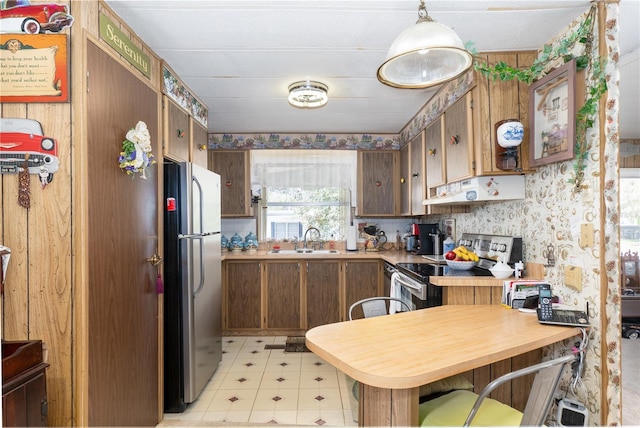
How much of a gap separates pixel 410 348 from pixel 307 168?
3312mm

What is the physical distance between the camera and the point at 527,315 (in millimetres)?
1868

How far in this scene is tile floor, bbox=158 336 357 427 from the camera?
2279mm

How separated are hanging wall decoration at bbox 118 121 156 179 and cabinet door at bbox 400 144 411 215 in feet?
9.36

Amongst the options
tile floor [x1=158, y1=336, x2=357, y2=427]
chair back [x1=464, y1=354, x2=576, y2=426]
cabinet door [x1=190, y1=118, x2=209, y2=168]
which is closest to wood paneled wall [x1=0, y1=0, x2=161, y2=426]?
tile floor [x1=158, y1=336, x2=357, y2=427]

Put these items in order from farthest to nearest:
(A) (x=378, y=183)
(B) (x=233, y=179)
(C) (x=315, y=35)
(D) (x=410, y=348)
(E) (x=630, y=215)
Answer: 1. (A) (x=378, y=183)
2. (B) (x=233, y=179)
3. (E) (x=630, y=215)
4. (C) (x=315, y=35)
5. (D) (x=410, y=348)

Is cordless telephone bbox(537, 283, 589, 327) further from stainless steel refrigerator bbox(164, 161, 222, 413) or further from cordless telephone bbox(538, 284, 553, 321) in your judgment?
stainless steel refrigerator bbox(164, 161, 222, 413)

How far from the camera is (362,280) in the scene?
394 centimetres

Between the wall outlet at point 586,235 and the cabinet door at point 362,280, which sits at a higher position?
the wall outlet at point 586,235

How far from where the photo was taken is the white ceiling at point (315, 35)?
1762 mm

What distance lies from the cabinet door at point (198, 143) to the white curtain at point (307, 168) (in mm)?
1192

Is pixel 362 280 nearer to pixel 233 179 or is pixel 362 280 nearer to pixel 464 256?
pixel 464 256

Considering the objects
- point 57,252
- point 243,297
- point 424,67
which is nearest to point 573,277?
point 424,67

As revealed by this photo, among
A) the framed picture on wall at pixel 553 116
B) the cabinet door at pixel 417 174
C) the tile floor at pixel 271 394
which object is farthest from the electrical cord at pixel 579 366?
the cabinet door at pixel 417 174

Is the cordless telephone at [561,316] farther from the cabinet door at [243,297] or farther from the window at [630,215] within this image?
the cabinet door at [243,297]
